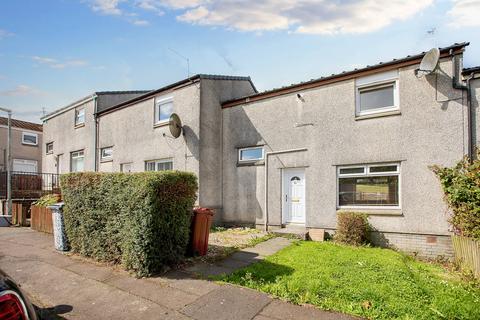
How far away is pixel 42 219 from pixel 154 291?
27.1ft

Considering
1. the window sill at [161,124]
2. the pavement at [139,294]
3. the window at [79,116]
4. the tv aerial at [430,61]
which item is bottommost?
the pavement at [139,294]

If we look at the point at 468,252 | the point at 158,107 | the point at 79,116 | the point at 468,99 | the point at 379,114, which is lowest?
the point at 468,252

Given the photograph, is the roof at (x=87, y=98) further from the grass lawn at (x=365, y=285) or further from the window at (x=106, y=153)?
the grass lawn at (x=365, y=285)

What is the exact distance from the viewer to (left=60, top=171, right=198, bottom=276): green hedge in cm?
591

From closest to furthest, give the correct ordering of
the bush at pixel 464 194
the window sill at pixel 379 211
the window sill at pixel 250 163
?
the bush at pixel 464 194
the window sill at pixel 379 211
the window sill at pixel 250 163

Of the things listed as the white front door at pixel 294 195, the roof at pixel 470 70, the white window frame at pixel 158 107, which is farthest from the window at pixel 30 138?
the roof at pixel 470 70

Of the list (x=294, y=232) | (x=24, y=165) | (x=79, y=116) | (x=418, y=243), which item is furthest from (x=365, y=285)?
(x=24, y=165)

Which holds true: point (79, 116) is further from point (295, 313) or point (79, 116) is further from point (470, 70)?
point (470, 70)

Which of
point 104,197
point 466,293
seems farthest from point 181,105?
point 466,293

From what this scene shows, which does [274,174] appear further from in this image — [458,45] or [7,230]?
[7,230]

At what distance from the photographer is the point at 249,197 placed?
1175 centimetres

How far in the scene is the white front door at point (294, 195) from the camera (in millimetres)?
10656

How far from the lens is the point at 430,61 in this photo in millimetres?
8102

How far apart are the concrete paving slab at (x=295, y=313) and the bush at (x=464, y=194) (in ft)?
14.9
